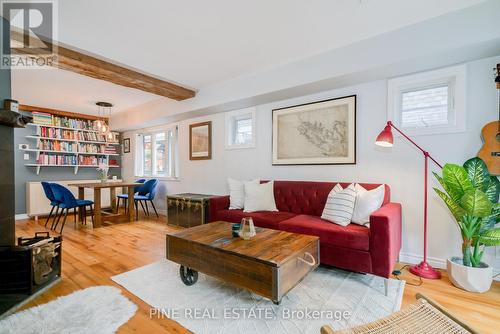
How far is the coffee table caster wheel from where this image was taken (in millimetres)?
2117

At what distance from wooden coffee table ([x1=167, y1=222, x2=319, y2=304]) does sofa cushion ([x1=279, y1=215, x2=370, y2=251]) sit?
1.00 ft

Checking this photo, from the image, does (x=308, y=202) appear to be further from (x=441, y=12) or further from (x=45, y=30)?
(x=45, y=30)

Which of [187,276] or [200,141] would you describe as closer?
[187,276]

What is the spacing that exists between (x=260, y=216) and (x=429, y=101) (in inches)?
91.1

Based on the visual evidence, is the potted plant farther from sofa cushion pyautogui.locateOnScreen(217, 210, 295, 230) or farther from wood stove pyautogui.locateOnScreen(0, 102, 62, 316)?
wood stove pyautogui.locateOnScreen(0, 102, 62, 316)

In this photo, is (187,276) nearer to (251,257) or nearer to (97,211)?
(251,257)

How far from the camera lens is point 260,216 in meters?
2.95

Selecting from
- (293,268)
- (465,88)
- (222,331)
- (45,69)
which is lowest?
(222,331)

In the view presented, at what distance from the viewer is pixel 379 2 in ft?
6.58

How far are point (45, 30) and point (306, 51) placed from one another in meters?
2.82

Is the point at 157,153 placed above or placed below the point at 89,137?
below

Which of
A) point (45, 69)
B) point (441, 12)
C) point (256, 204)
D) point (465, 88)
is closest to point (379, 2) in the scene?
point (441, 12)

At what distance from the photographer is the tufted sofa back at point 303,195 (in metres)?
2.97

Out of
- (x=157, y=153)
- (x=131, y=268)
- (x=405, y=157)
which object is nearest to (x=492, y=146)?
(x=405, y=157)
